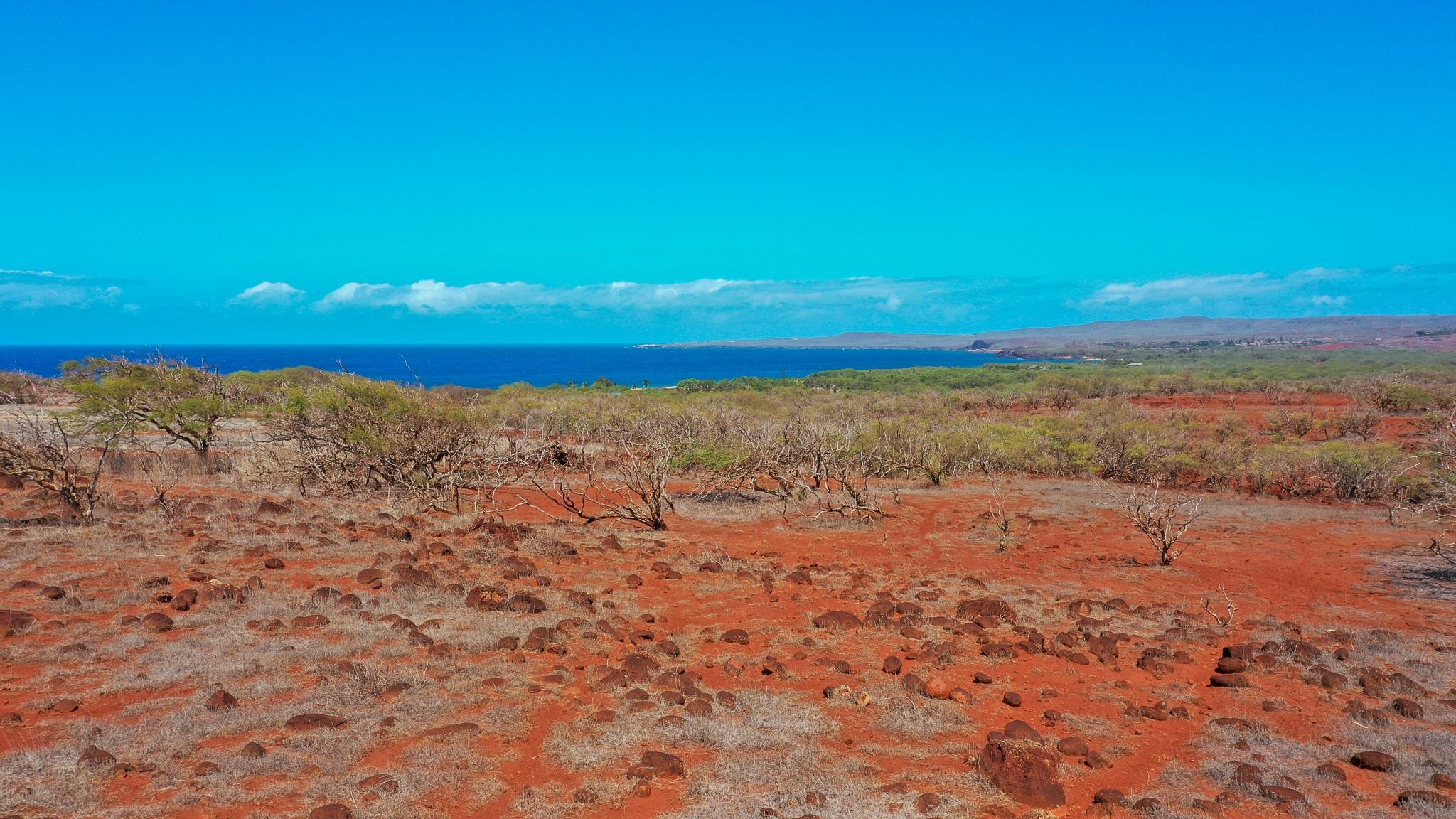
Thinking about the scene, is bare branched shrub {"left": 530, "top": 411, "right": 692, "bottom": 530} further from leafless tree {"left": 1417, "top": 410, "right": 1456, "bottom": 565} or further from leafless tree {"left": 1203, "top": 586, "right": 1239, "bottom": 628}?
leafless tree {"left": 1417, "top": 410, "right": 1456, "bottom": 565}

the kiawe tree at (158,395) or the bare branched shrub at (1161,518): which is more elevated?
the kiawe tree at (158,395)

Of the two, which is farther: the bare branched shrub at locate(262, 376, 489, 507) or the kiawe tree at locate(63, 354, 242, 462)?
the kiawe tree at locate(63, 354, 242, 462)

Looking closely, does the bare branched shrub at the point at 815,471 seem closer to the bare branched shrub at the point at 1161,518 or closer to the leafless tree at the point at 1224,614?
the bare branched shrub at the point at 1161,518

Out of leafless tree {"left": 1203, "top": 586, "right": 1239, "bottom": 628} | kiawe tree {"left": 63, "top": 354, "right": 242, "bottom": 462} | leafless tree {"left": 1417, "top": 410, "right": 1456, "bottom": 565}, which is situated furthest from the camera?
kiawe tree {"left": 63, "top": 354, "right": 242, "bottom": 462}

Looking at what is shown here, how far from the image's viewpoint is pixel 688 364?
6496 inches

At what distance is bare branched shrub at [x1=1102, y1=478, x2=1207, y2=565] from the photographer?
13289mm

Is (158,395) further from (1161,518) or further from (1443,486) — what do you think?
(1443,486)

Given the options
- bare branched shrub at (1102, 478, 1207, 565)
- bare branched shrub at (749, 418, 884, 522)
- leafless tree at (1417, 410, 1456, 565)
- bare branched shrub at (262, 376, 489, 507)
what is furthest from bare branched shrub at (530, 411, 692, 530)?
leafless tree at (1417, 410, 1456, 565)

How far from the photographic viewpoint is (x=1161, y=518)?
14539 mm

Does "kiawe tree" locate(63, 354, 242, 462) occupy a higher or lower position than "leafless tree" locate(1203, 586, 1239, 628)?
higher

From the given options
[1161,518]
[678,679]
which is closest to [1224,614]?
[1161,518]

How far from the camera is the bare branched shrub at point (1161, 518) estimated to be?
13289 millimetres

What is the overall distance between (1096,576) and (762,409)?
23614 mm

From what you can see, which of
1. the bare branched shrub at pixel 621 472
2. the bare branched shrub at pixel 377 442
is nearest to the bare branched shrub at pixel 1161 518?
the bare branched shrub at pixel 621 472
